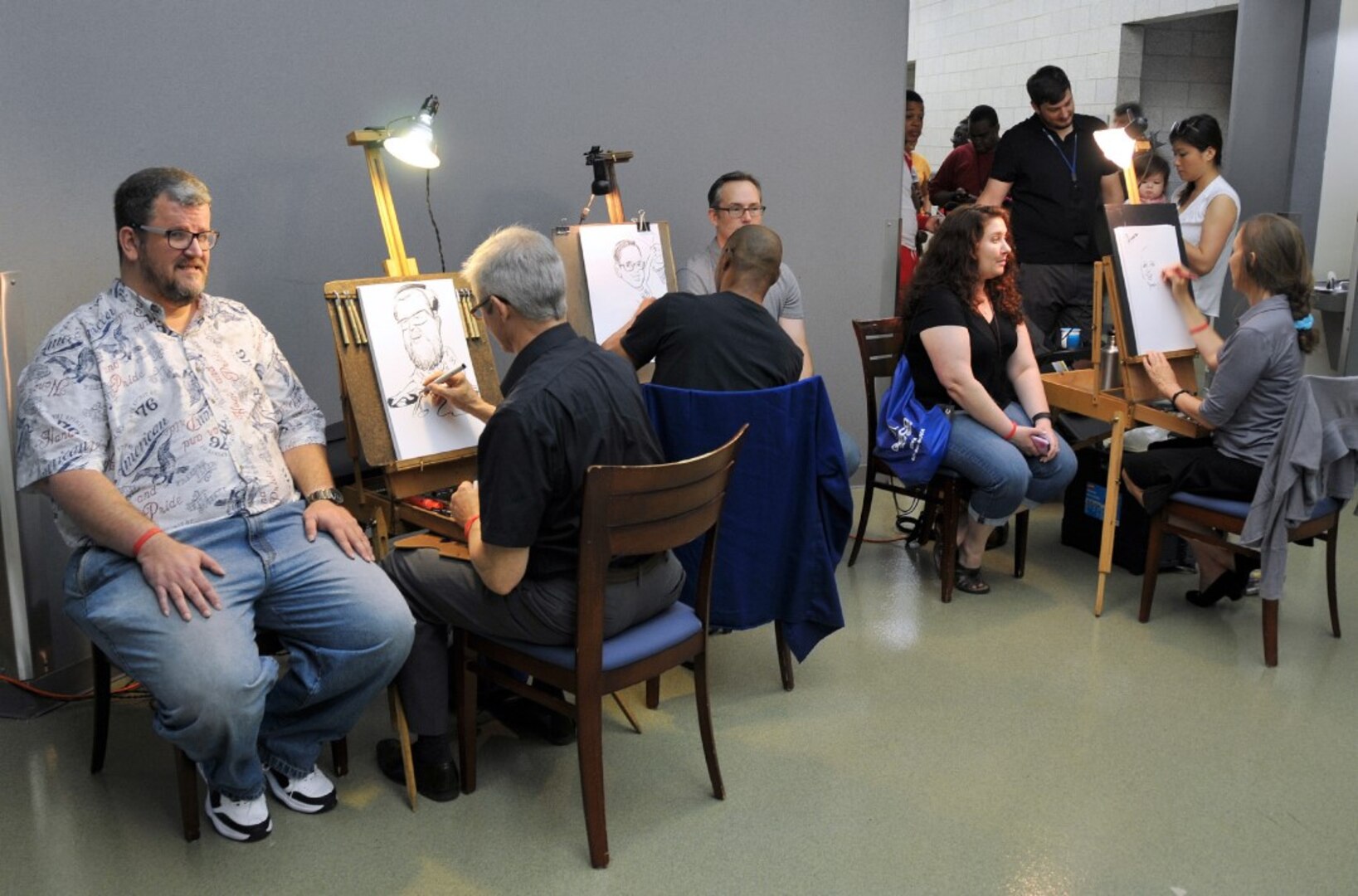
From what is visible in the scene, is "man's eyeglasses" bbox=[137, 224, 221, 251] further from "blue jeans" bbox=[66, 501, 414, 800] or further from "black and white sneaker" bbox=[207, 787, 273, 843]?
"black and white sneaker" bbox=[207, 787, 273, 843]

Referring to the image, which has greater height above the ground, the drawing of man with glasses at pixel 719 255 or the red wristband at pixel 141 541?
the drawing of man with glasses at pixel 719 255

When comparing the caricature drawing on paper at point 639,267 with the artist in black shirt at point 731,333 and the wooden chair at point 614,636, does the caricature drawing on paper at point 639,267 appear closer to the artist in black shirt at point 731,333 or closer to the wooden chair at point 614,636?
the artist in black shirt at point 731,333

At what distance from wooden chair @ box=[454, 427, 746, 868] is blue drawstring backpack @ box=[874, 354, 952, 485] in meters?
1.31

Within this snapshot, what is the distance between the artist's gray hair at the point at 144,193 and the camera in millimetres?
2266

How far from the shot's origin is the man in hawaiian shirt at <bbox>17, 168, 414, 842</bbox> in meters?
2.11

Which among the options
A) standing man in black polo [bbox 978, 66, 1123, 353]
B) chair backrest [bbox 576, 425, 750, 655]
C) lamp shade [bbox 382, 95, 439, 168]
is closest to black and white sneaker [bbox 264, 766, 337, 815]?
chair backrest [bbox 576, 425, 750, 655]

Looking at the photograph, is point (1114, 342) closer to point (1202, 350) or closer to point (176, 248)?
point (1202, 350)

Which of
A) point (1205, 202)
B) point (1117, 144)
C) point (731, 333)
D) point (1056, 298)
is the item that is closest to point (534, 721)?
point (731, 333)

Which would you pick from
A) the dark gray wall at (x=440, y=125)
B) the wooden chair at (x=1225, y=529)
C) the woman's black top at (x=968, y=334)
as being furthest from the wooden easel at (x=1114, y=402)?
the dark gray wall at (x=440, y=125)

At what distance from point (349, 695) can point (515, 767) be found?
424mm

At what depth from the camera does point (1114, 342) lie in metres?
3.50

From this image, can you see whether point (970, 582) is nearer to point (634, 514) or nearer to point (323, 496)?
point (634, 514)

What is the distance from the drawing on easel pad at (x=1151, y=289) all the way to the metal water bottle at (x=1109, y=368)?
9 cm

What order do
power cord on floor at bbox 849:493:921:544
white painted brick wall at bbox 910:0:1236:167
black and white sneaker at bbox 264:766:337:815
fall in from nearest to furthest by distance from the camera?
black and white sneaker at bbox 264:766:337:815, power cord on floor at bbox 849:493:921:544, white painted brick wall at bbox 910:0:1236:167
